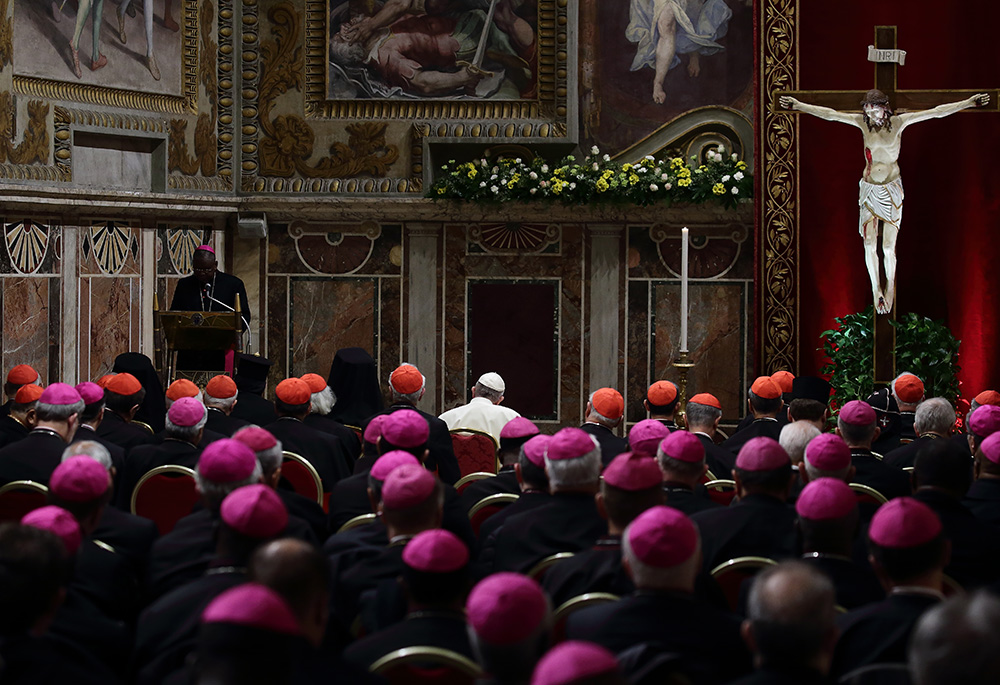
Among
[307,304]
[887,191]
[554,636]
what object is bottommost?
[554,636]

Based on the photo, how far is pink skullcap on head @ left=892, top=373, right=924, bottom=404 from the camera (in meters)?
7.46

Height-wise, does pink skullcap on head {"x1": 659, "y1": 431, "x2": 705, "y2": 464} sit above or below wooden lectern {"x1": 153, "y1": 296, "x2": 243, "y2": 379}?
below

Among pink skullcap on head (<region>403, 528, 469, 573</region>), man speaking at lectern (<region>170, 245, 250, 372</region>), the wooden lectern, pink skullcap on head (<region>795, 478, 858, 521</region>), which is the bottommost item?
pink skullcap on head (<region>403, 528, 469, 573</region>)

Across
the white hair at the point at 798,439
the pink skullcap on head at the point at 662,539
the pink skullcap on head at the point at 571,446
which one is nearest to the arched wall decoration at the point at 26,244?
the pink skullcap on head at the point at 571,446

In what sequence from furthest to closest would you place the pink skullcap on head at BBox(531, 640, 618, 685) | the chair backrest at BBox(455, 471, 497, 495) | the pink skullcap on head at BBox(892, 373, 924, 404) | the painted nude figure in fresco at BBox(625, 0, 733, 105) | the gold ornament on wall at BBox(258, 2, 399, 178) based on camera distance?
the gold ornament on wall at BBox(258, 2, 399, 178) → the painted nude figure in fresco at BBox(625, 0, 733, 105) → the pink skullcap on head at BBox(892, 373, 924, 404) → the chair backrest at BBox(455, 471, 497, 495) → the pink skullcap on head at BBox(531, 640, 618, 685)

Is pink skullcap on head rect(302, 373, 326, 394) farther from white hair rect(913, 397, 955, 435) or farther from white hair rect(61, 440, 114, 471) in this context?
white hair rect(913, 397, 955, 435)

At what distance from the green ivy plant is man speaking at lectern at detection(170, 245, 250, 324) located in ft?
17.2

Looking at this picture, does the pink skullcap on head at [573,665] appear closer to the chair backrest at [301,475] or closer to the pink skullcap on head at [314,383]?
the chair backrest at [301,475]

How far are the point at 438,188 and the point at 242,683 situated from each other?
383 inches

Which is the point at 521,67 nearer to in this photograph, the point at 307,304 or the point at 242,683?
the point at 307,304

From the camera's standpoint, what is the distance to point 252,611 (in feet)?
7.84

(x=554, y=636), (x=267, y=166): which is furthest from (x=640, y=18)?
(x=554, y=636)

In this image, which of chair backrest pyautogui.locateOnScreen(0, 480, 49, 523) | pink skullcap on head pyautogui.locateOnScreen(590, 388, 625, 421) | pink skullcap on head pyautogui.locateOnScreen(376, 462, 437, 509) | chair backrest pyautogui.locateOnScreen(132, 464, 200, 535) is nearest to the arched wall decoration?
chair backrest pyautogui.locateOnScreen(132, 464, 200, 535)

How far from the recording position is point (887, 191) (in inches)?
402
